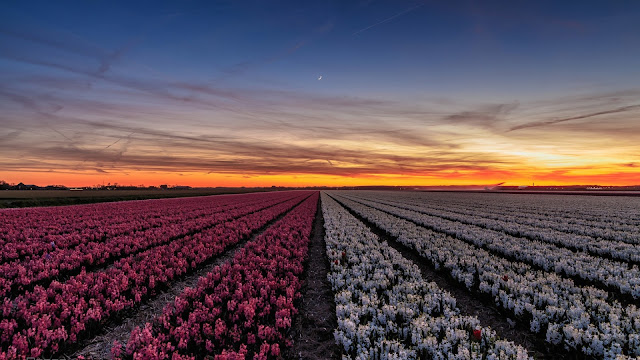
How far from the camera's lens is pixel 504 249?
13.0 m

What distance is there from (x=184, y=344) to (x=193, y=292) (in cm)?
254

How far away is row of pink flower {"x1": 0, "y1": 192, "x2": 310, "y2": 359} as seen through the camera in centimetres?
515

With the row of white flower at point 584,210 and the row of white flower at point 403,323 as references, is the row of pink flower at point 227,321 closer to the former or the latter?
the row of white flower at point 403,323

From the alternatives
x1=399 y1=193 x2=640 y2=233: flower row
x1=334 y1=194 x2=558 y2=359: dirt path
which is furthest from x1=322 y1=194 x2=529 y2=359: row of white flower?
x1=399 y1=193 x2=640 y2=233: flower row

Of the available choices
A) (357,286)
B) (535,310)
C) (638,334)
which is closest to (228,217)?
(357,286)

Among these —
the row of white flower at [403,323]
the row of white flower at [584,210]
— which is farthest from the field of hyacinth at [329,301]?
the row of white flower at [584,210]

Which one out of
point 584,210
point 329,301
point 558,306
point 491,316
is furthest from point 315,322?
point 584,210

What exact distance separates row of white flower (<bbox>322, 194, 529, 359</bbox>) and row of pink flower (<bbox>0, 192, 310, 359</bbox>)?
5141 mm

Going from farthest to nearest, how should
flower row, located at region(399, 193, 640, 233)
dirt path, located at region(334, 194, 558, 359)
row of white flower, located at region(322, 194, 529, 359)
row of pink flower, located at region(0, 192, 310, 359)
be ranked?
flower row, located at region(399, 193, 640, 233) → dirt path, located at region(334, 194, 558, 359) → row of pink flower, located at region(0, 192, 310, 359) → row of white flower, located at region(322, 194, 529, 359)

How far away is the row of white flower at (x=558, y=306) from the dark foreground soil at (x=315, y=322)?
4.36 m

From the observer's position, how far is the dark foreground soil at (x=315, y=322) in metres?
5.86

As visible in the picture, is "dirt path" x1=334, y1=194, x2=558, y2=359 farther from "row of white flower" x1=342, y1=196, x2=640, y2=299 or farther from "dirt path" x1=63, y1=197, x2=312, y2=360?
"dirt path" x1=63, y1=197, x2=312, y2=360

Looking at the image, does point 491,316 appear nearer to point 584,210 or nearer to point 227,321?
point 227,321

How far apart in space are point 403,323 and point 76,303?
7535mm
